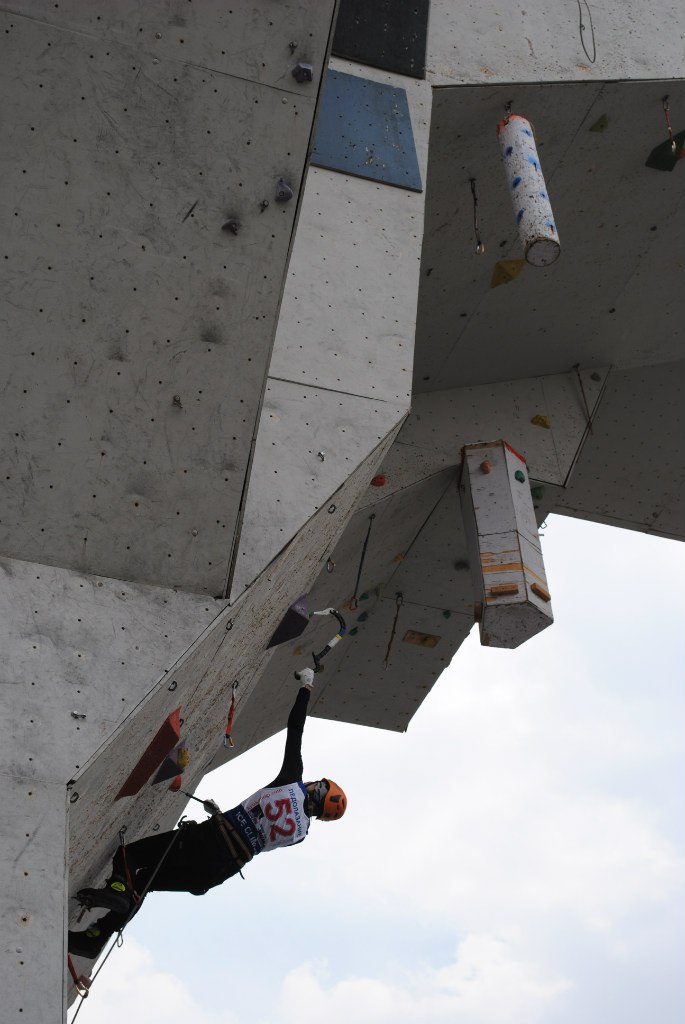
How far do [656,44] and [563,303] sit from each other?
1.86 m

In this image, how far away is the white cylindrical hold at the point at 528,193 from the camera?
6.26 m

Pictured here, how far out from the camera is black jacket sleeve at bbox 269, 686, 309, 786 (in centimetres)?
606

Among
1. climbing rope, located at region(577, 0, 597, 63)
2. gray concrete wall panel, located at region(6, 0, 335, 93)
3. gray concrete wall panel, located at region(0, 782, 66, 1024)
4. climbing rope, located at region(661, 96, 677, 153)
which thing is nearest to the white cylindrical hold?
climbing rope, located at region(577, 0, 597, 63)

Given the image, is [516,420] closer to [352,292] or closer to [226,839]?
[352,292]

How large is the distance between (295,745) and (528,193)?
3.17 metres

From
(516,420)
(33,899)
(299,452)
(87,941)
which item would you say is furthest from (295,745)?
(516,420)

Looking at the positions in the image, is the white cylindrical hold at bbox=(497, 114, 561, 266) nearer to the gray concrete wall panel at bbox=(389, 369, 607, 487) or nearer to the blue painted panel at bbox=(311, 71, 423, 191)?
the blue painted panel at bbox=(311, 71, 423, 191)

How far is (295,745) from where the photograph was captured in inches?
242

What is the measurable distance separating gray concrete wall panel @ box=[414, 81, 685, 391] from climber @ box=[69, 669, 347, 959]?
3.37 meters

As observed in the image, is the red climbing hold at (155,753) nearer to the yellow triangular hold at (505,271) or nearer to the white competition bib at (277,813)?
the white competition bib at (277,813)

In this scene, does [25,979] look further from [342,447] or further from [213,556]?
[342,447]

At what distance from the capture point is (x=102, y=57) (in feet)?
15.1

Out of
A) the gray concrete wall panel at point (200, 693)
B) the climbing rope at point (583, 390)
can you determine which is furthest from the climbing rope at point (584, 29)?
the gray concrete wall panel at point (200, 693)

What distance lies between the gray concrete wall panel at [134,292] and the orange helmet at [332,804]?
187cm
